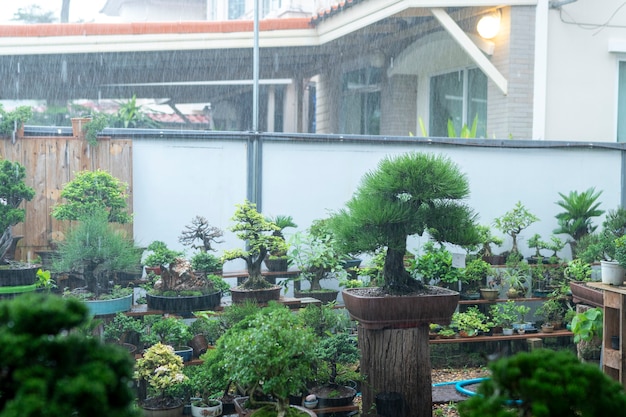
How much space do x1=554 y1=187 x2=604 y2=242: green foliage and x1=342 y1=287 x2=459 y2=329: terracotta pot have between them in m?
3.65

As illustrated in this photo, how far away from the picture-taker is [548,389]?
6.61 ft

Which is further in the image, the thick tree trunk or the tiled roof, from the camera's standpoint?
the tiled roof

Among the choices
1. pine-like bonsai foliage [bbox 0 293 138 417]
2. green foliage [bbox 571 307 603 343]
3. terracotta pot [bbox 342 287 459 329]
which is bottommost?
green foliage [bbox 571 307 603 343]

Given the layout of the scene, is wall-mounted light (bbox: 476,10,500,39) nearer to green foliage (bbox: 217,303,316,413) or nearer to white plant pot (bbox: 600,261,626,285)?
white plant pot (bbox: 600,261,626,285)

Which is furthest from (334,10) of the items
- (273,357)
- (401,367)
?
(273,357)

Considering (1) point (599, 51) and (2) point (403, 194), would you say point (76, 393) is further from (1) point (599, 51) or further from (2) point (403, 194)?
(1) point (599, 51)

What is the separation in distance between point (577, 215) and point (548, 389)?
584cm

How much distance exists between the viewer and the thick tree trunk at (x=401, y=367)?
423cm

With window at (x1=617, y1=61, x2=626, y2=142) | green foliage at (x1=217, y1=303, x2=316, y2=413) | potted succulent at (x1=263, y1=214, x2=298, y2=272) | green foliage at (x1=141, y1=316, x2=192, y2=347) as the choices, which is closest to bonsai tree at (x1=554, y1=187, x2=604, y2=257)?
window at (x1=617, y1=61, x2=626, y2=142)

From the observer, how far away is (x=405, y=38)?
404 inches

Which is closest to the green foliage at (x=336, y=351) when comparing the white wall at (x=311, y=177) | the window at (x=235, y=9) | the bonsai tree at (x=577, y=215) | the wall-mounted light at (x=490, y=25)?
the white wall at (x=311, y=177)

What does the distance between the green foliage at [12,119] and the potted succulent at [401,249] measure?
323 cm

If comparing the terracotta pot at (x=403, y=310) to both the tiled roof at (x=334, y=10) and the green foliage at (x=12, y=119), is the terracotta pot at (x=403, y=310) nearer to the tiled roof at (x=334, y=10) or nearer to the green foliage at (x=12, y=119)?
the green foliage at (x=12, y=119)

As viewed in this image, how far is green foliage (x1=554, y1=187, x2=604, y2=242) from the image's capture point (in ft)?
24.2
